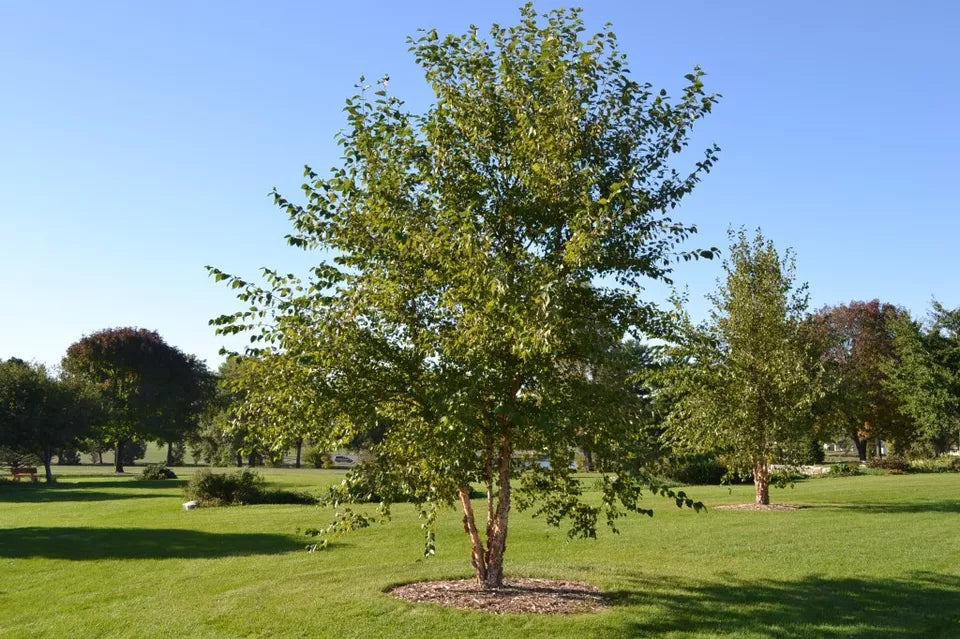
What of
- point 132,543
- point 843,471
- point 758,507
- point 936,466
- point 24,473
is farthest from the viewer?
point 936,466

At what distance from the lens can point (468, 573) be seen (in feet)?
46.7

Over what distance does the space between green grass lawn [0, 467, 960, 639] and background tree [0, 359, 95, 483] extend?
23177 mm

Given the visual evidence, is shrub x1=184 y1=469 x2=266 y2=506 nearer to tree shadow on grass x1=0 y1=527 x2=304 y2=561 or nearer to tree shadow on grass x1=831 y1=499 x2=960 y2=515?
tree shadow on grass x1=0 y1=527 x2=304 y2=561

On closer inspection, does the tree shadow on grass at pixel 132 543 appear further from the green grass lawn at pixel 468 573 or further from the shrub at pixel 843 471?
the shrub at pixel 843 471

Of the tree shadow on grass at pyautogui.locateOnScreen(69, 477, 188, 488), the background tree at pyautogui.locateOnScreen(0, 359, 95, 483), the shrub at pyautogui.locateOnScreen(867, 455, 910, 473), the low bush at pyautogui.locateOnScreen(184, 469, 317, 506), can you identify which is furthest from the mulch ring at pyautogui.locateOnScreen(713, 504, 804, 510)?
the background tree at pyautogui.locateOnScreen(0, 359, 95, 483)

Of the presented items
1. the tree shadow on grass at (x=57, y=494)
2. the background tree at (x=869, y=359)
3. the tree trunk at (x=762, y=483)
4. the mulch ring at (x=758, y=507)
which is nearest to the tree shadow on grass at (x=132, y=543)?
the tree shadow on grass at (x=57, y=494)

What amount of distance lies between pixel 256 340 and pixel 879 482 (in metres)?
36.7

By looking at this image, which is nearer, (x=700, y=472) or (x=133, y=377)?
(x=700, y=472)

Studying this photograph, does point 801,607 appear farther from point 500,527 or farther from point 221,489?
point 221,489

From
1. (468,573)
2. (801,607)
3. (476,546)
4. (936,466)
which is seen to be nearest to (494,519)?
(476,546)

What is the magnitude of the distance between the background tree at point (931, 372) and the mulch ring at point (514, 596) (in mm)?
45102

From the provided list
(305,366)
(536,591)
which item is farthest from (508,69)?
(536,591)

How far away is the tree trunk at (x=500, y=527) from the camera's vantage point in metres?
11.6

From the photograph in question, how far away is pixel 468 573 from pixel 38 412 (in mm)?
42229
